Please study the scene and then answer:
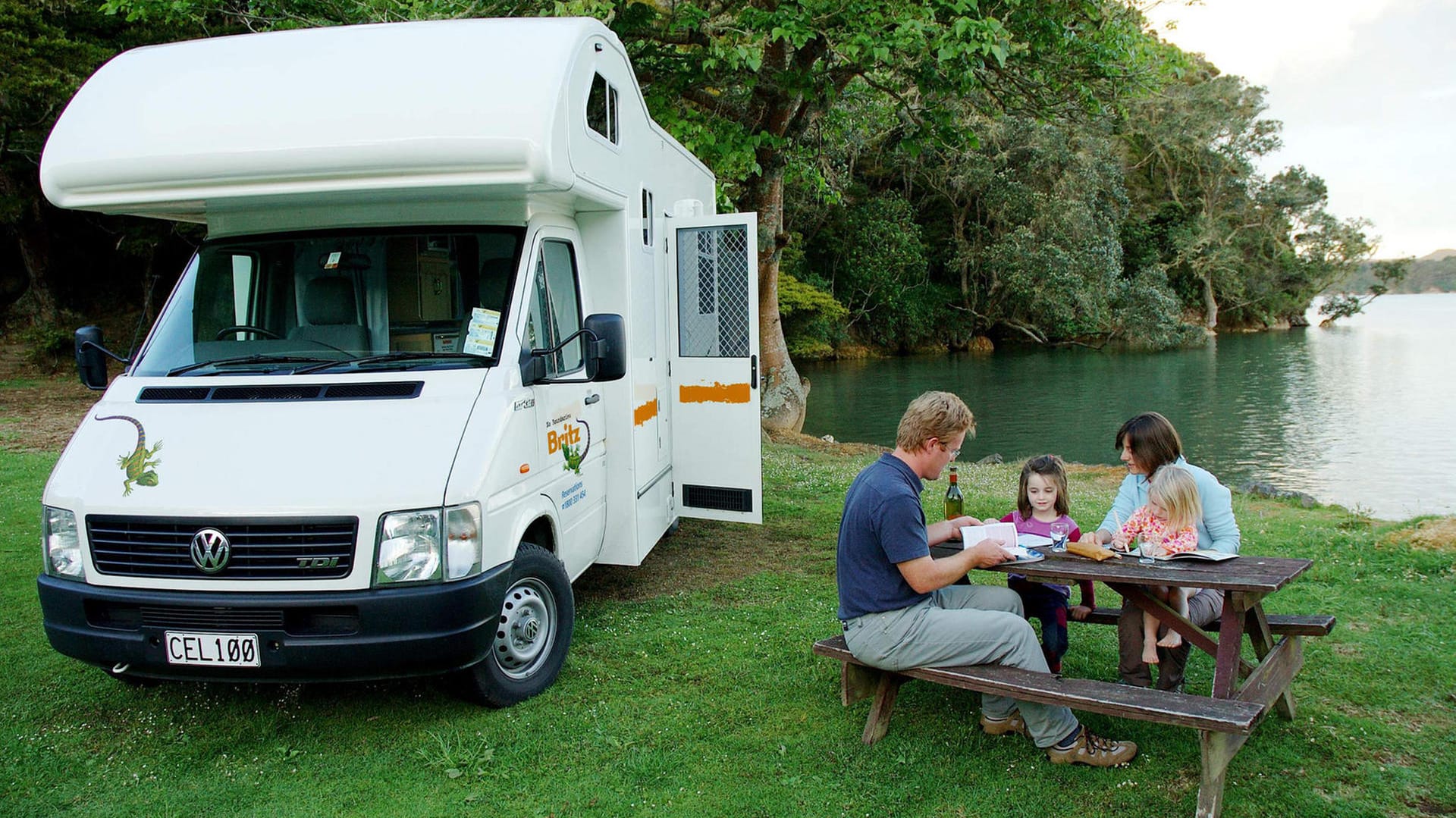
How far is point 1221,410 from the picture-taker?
82.4 feet

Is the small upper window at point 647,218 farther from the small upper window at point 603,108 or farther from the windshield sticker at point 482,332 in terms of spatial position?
the windshield sticker at point 482,332

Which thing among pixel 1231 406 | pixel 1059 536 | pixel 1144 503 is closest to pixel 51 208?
pixel 1059 536

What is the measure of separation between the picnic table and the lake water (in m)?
6.72

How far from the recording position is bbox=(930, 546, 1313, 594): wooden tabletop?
12.7ft

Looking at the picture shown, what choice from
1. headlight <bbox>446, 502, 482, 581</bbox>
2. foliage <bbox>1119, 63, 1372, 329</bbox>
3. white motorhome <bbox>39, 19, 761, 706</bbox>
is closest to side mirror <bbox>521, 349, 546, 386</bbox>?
white motorhome <bbox>39, 19, 761, 706</bbox>

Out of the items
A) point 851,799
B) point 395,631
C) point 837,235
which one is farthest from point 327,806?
point 837,235

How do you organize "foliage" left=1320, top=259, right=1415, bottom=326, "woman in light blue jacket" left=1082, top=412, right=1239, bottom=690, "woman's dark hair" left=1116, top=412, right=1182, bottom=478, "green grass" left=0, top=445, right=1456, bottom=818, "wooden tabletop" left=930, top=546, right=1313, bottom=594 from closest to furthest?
"wooden tabletop" left=930, top=546, right=1313, bottom=594 < "green grass" left=0, top=445, right=1456, bottom=818 < "woman in light blue jacket" left=1082, top=412, right=1239, bottom=690 < "woman's dark hair" left=1116, top=412, right=1182, bottom=478 < "foliage" left=1320, top=259, right=1415, bottom=326

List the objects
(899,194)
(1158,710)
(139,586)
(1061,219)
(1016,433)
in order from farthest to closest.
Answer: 1. (899,194)
2. (1061,219)
3. (1016,433)
4. (139,586)
5. (1158,710)

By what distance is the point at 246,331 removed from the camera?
17.2 ft

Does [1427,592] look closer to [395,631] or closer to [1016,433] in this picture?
[395,631]

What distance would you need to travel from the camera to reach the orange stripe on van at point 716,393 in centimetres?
723

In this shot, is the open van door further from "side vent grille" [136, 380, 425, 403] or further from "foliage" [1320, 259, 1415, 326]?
"foliage" [1320, 259, 1415, 326]

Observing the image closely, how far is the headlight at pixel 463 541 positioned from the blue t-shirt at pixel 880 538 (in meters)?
1.61

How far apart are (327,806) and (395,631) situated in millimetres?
743
